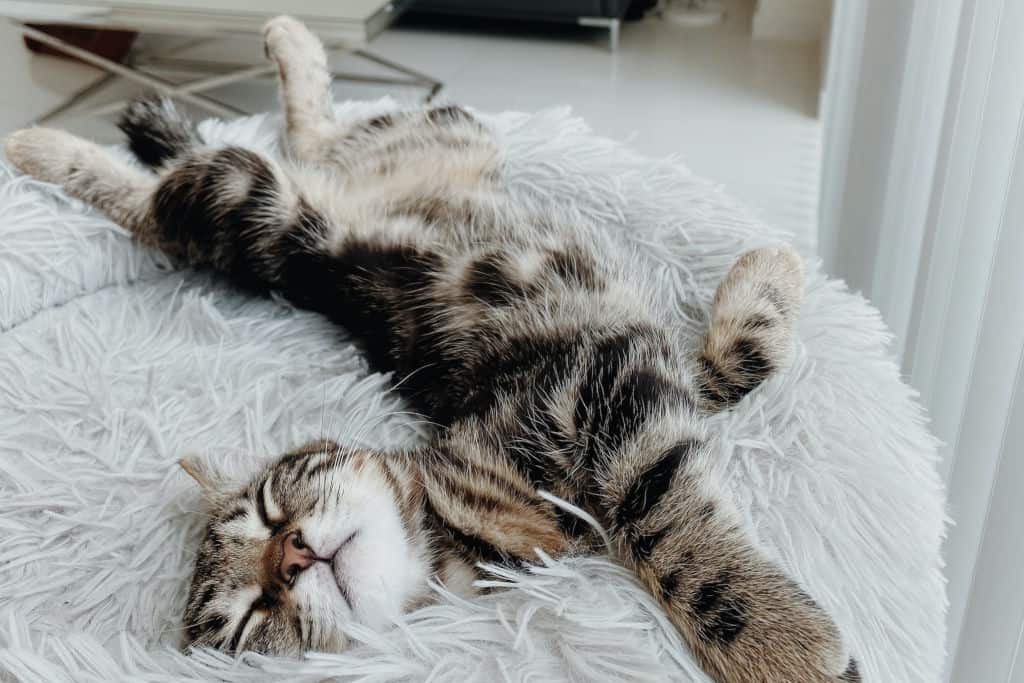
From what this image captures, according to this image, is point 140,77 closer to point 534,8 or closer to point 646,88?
point 534,8

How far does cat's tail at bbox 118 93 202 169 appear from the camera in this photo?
1338 millimetres

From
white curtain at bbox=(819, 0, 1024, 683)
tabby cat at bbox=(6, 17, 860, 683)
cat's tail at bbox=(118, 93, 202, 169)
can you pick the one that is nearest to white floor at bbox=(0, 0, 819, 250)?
white curtain at bbox=(819, 0, 1024, 683)

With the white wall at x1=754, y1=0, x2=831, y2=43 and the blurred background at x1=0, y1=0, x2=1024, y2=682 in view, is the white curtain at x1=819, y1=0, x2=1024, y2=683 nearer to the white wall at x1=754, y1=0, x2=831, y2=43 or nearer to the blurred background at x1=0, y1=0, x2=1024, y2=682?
the blurred background at x1=0, y1=0, x2=1024, y2=682

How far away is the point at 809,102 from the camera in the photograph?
263cm

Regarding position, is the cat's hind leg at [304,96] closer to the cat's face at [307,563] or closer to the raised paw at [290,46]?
the raised paw at [290,46]

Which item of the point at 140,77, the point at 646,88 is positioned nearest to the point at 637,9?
the point at 646,88

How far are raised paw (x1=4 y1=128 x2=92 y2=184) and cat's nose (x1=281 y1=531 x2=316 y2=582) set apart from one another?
0.73 metres

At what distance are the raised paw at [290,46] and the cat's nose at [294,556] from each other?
0.92 meters

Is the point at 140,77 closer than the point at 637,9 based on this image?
Yes

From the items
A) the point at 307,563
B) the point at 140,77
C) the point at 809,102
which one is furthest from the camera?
the point at 809,102

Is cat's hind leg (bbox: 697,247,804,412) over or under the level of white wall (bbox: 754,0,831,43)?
over

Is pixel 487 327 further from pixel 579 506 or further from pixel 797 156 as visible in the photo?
pixel 797 156

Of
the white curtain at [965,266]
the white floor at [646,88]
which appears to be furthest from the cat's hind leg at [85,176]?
the white floor at [646,88]

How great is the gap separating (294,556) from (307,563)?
14 millimetres
